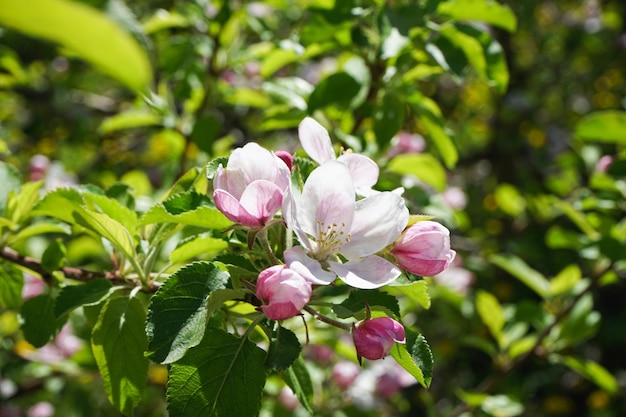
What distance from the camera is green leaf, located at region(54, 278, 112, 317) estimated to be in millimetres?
995

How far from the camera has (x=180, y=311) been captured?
80 centimetres

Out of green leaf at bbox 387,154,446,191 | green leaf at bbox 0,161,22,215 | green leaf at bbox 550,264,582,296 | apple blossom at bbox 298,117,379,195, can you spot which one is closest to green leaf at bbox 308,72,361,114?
green leaf at bbox 387,154,446,191

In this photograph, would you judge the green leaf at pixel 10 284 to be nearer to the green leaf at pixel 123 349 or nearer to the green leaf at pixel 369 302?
the green leaf at pixel 123 349

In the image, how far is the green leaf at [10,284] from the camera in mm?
1177

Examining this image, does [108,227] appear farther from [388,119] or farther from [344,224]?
[388,119]

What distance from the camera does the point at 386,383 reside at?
2199mm

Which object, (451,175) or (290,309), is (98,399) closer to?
(451,175)

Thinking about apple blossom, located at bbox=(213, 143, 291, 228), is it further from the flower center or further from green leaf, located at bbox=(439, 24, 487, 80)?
green leaf, located at bbox=(439, 24, 487, 80)

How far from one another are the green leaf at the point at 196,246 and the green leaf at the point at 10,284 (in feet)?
1.15

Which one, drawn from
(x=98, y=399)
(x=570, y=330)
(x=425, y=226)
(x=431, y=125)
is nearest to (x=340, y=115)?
(x=431, y=125)

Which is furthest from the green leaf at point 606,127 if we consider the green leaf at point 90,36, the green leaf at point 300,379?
the green leaf at point 90,36

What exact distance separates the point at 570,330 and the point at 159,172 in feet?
6.62

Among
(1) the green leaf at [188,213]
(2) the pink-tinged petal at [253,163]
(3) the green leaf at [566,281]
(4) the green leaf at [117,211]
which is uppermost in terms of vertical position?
(2) the pink-tinged petal at [253,163]

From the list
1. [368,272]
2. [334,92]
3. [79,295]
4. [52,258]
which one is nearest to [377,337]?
[368,272]
